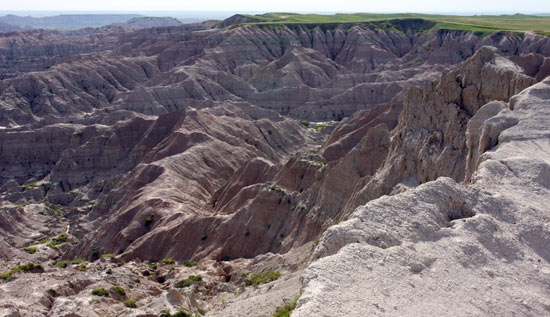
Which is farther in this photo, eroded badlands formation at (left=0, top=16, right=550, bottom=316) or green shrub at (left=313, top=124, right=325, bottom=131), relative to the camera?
green shrub at (left=313, top=124, right=325, bottom=131)

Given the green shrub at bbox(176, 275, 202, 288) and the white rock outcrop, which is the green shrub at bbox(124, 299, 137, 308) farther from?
the white rock outcrop

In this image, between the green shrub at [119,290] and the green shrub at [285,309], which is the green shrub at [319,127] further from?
the green shrub at [285,309]

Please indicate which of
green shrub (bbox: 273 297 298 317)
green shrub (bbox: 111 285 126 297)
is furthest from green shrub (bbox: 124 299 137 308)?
green shrub (bbox: 273 297 298 317)

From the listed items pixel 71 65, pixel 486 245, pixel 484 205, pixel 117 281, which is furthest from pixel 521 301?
pixel 71 65

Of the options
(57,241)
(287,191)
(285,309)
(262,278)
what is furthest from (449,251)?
(57,241)

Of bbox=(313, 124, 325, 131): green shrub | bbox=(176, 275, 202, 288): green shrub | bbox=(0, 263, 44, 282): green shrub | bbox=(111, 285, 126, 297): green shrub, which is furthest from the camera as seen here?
bbox=(313, 124, 325, 131): green shrub

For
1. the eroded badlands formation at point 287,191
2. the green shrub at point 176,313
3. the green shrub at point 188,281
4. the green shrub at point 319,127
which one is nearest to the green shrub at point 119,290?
the eroded badlands formation at point 287,191
